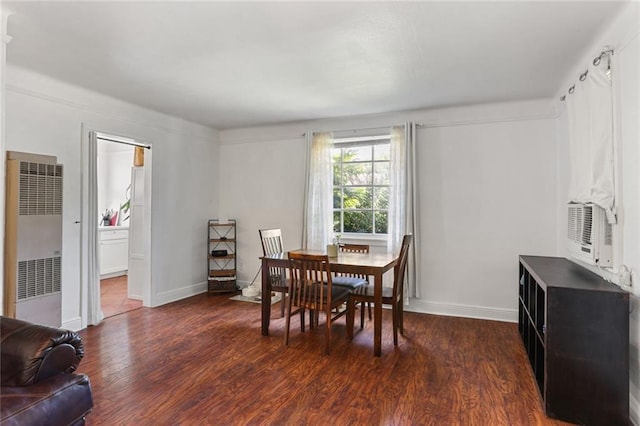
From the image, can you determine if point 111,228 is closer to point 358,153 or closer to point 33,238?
point 33,238

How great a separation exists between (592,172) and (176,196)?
456 cm

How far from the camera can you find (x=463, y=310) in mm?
4094

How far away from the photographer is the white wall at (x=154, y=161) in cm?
321

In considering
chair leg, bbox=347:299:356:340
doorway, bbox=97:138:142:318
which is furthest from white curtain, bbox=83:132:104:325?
chair leg, bbox=347:299:356:340

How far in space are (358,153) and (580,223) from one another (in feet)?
8.89

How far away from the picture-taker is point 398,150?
4301 mm

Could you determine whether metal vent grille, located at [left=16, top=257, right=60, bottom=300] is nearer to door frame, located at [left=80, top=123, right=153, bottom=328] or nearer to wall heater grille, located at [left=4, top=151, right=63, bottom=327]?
wall heater grille, located at [left=4, top=151, right=63, bottom=327]

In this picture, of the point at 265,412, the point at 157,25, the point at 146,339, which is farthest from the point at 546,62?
the point at 146,339

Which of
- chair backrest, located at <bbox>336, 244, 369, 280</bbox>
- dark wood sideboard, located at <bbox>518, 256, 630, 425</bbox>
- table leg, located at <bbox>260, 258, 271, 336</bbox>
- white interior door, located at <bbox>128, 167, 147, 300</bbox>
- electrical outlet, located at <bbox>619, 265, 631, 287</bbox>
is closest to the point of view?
dark wood sideboard, located at <bbox>518, 256, 630, 425</bbox>

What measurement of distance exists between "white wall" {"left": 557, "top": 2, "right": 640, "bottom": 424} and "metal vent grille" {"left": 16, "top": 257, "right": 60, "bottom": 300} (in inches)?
173

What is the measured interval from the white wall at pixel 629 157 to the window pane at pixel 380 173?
2558 mm

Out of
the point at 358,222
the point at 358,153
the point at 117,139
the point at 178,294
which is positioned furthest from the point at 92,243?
the point at 358,153

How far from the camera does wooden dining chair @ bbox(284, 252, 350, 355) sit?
9.91 ft

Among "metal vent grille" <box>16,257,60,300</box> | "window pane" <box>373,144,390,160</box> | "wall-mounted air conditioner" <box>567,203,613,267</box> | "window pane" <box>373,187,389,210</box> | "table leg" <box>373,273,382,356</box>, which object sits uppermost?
"window pane" <box>373,144,390,160</box>
